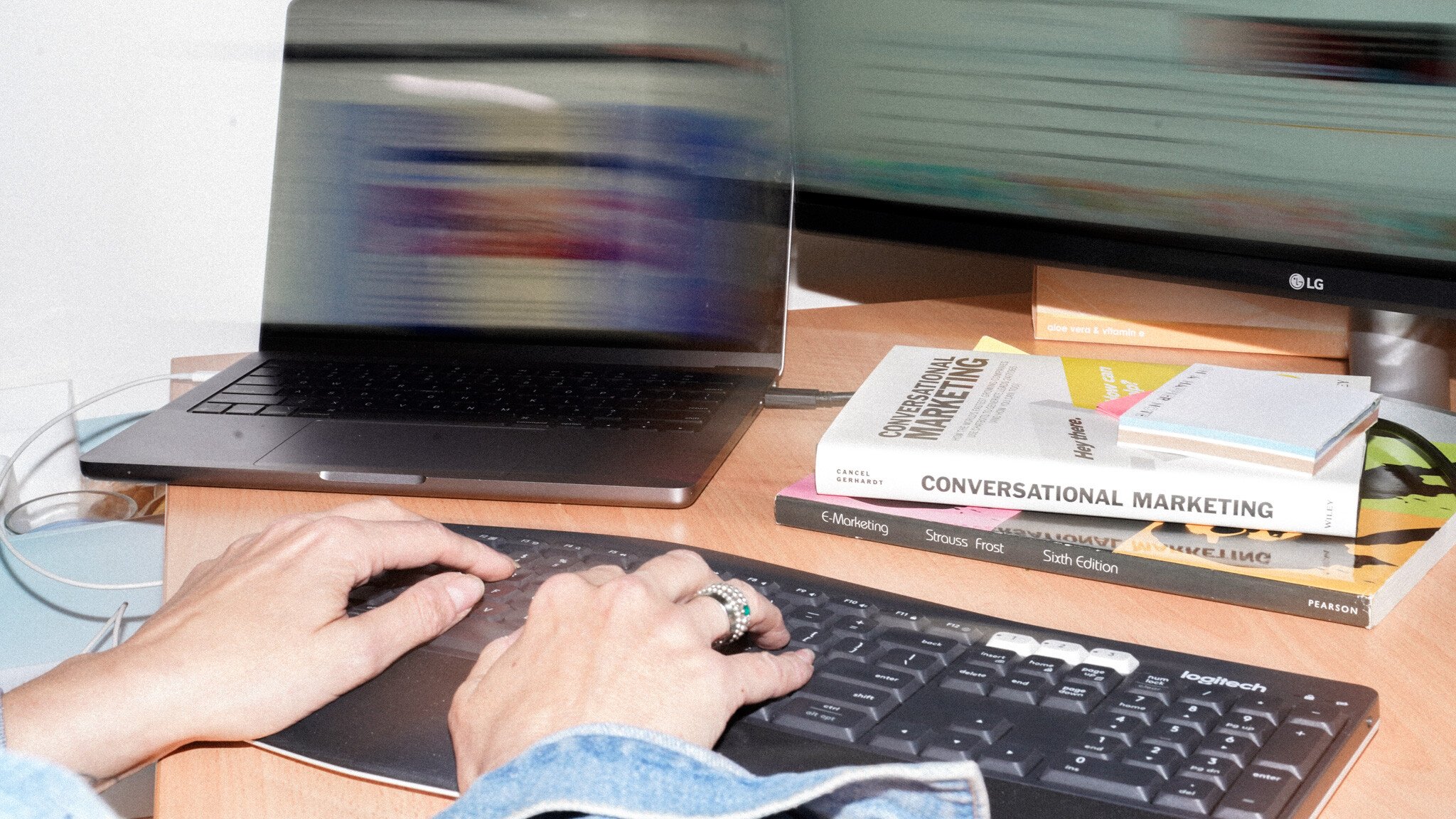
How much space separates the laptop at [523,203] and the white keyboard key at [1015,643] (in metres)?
0.37

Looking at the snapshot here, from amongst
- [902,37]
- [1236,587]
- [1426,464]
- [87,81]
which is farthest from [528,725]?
[87,81]

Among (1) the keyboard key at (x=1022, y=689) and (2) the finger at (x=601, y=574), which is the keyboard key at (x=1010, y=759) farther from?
(2) the finger at (x=601, y=574)

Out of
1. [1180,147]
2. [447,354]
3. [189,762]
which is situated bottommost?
[189,762]

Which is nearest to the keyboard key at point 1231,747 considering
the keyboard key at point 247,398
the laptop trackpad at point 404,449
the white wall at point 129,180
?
the laptop trackpad at point 404,449

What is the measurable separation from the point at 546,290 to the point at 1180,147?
468 mm

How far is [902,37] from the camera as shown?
35.0 inches

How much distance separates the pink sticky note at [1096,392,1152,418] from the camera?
681 millimetres

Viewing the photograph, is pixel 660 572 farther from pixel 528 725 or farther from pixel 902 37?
pixel 902 37

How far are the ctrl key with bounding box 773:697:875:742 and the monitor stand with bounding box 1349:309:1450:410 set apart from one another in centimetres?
52

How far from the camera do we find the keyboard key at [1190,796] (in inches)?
15.7

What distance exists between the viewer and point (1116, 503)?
23.9 inches

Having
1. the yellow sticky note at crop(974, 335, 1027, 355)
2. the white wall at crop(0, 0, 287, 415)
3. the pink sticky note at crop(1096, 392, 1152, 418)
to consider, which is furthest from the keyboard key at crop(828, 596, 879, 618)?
the white wall at crop(0, 0, 287, 415)

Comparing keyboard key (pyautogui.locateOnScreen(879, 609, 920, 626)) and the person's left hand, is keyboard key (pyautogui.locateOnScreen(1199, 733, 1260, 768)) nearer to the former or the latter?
keyboard key (pyautogui.locateOnScreen(879, 609, 920, 626))

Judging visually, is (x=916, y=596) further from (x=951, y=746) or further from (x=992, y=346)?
(x=992, y=346)
